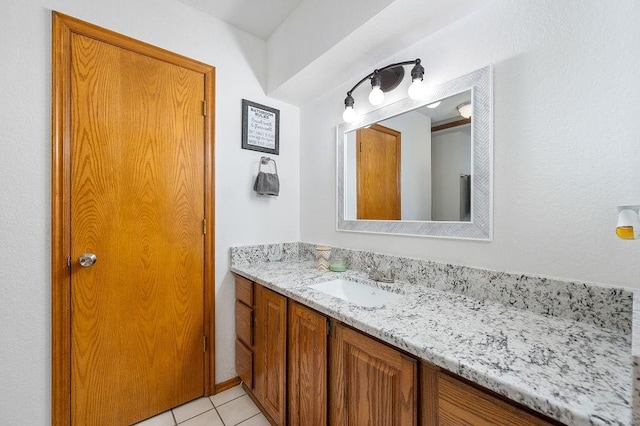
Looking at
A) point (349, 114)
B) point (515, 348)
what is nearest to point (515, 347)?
point (515, 348)

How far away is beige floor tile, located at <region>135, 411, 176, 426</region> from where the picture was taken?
58.5 inches

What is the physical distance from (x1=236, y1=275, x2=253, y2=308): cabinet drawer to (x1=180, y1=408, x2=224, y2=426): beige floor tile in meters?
0.64

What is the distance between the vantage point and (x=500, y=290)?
105cm

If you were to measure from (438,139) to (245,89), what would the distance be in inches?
54.0

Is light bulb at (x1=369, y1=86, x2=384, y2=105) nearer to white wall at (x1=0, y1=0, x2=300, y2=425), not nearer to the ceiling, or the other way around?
the ceiling

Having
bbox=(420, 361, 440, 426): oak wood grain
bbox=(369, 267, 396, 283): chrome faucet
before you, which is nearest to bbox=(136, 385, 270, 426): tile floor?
bbox=(369, 267, 396, 283): chrome faucet

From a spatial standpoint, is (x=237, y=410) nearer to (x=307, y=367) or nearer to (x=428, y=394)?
(x=307, y=367)

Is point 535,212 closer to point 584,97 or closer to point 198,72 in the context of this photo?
point 584,97

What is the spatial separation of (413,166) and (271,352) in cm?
126

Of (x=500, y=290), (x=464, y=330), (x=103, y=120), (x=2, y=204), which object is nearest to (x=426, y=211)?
(x=500, y=290)

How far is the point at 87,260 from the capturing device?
4.33 feet

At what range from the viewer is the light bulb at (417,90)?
49.9 inches

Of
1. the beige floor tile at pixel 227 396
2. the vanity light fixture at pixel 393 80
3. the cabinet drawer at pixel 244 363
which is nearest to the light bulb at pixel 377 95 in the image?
the vanity light fixture at pixel 393 80

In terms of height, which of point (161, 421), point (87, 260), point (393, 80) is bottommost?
point (161, 421)
